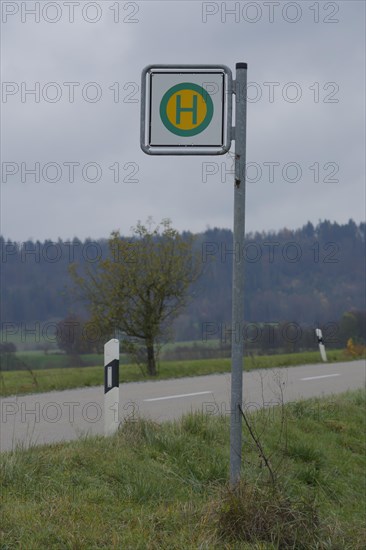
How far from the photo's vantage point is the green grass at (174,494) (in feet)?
15.3

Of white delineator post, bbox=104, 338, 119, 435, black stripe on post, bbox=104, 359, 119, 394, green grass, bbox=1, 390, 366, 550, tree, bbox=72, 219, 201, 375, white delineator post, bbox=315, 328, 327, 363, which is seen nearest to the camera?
green grass, bbox=1, 390, 366, 550

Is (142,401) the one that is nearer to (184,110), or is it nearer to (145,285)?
(145,285)

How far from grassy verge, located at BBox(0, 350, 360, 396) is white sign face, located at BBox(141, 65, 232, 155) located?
10.1 metres

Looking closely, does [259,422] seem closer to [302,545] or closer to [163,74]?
[302,545]

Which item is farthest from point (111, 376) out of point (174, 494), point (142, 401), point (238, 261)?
point (142, 401)

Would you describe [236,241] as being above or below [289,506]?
above

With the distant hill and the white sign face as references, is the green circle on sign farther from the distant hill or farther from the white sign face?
the distant hill

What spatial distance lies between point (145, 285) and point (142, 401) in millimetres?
7294

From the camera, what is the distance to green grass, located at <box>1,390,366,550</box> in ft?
15.3

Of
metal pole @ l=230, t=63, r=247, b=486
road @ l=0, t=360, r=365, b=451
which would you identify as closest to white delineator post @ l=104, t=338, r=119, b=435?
road @ l=0, t=360, r=365, b=451

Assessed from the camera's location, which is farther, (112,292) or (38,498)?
(112,292)

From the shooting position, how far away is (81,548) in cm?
437

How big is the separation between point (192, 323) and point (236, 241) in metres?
18.5

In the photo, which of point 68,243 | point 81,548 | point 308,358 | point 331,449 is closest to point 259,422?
point 331,449
